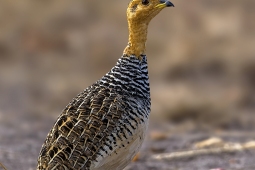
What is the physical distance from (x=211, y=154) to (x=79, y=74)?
6.36 metres

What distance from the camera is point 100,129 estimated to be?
17.5 ft

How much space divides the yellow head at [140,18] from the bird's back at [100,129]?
18.2 inches

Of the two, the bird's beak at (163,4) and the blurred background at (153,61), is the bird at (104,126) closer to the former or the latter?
the bird's beak at (163,4)

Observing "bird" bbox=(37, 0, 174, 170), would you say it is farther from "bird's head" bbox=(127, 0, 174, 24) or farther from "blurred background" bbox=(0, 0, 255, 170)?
"blurred background" bbox=(0, 0, 255, 170)

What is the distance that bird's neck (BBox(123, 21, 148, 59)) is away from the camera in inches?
241

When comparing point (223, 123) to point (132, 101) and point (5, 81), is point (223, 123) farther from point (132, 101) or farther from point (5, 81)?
point (132, 101)

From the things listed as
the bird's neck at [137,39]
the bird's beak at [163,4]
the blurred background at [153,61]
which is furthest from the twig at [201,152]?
the bird's beak at [163,4]

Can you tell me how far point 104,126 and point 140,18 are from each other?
4.08ft

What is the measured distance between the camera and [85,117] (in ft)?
17.7

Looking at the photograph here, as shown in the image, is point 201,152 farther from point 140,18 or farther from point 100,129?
point 100,129

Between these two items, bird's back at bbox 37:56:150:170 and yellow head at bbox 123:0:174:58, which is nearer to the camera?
bird's back at bbox 37:56:150:170

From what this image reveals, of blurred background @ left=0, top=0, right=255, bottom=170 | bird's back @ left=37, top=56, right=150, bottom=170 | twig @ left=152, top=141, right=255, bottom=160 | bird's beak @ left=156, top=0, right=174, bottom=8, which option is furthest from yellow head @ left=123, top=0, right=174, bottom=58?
blurred background @ left=0, top=0, right=255, bottom=170

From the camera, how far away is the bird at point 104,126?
5.23m

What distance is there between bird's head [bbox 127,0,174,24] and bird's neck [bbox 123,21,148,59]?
0.07m
